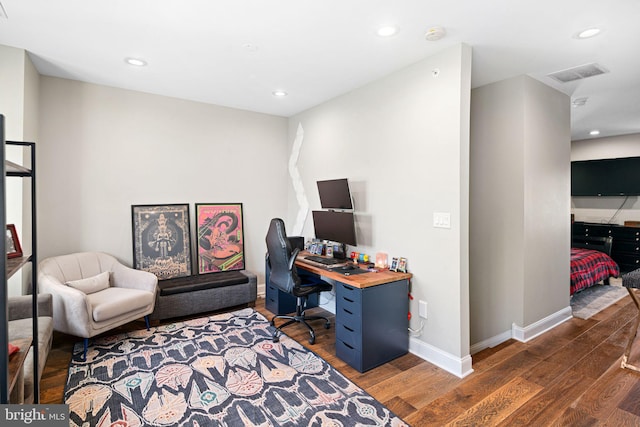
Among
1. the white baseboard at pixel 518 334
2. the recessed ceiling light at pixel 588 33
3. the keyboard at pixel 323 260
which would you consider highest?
the recessed ceiling light at pixel 588 33

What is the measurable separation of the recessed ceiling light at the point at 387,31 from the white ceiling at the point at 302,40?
0.17 ft

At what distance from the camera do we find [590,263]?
479 centimetres

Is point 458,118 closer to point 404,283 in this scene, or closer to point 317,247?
point 404,283

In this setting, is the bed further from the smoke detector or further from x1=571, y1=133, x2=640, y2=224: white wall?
the smoke detector

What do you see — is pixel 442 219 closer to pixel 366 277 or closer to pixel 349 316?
pixel 366 277

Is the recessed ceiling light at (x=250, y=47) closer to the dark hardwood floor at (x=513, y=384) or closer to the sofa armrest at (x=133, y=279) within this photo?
the sofa armrest at (x=133, y=279)

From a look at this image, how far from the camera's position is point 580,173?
650 centimetres

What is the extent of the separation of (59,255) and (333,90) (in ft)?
11.5

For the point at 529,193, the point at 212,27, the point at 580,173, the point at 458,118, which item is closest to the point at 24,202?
the point at 212,27

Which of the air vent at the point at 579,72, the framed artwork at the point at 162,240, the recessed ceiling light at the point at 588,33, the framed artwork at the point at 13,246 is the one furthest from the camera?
the framed artwork at the point at 162,240

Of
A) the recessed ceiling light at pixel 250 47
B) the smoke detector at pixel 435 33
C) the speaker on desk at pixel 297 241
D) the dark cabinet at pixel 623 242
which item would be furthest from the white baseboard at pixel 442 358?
the dark cabinet at pixel 623 242

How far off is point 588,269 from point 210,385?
17.3ft

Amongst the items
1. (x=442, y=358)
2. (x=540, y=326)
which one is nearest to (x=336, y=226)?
(x=442, y=358)

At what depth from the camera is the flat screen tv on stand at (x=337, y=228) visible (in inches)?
133
